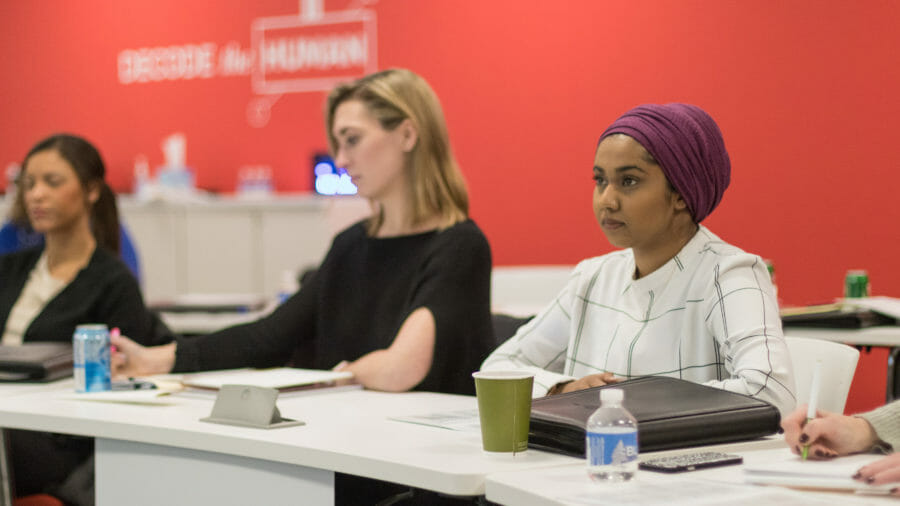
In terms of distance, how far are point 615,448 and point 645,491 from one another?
73 mm

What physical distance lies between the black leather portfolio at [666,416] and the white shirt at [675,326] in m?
0.09

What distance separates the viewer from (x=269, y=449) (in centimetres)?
167

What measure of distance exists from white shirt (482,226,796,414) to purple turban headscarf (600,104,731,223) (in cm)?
9

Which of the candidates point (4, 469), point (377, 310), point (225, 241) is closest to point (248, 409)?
point (4, 469)

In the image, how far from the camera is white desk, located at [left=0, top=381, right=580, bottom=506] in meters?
1.49

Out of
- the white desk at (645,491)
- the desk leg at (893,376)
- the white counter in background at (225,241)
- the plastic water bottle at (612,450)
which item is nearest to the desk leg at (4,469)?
the white desk at (645,491)

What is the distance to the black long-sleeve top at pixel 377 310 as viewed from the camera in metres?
2.44

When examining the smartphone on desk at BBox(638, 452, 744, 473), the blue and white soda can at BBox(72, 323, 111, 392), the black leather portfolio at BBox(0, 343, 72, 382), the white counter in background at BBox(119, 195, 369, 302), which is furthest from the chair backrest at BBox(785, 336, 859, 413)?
the white counter in background at BBox(119, 195, 369, 302)

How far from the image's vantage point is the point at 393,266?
2586 millimetres

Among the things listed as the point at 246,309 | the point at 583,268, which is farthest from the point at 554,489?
the point at 246,309

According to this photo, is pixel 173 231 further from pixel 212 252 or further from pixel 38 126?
pixel 38 126

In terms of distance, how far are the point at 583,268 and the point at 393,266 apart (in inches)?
26.3

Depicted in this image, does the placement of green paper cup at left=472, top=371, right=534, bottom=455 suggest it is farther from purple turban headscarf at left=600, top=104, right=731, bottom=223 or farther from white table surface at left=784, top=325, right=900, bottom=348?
white table surface at left=784, top=325, right=900, bottom=348

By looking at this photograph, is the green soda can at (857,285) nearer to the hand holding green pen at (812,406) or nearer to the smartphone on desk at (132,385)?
the hand holding green pen at (812,406)
